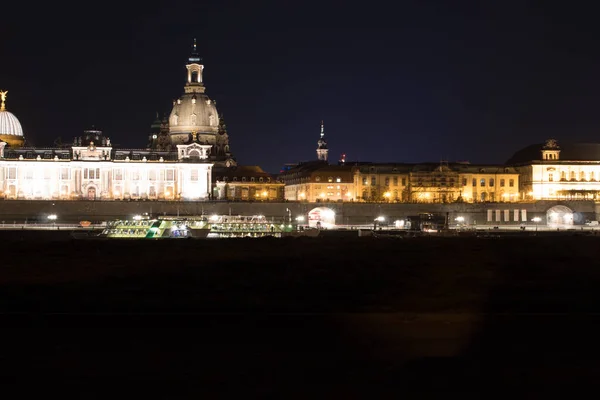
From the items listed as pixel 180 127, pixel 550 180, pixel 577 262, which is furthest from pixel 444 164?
pixel 577 262

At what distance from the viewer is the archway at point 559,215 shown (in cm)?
11850

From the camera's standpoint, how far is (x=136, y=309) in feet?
78.9

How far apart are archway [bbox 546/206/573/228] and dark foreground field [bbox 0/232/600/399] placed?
84354mm

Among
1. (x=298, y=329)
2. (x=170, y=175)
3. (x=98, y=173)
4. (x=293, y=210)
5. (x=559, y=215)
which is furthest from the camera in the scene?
(x=170, y=175)

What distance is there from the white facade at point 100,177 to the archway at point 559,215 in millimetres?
52220

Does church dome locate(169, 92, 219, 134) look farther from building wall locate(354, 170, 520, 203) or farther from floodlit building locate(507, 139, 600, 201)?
floodlit building locate(507, 139, 600, 201)

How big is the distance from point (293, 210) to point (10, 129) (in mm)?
52709

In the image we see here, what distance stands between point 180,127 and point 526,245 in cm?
9388

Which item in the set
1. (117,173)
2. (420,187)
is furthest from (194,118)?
(420,187)

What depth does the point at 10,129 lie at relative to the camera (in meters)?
132

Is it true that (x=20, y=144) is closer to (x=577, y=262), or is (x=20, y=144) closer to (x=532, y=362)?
(x=577, y=262)

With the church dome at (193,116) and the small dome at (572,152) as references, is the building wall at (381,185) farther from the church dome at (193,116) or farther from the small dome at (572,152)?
the church dome at (193,116)

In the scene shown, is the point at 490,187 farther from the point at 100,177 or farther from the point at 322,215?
the point at 100,177

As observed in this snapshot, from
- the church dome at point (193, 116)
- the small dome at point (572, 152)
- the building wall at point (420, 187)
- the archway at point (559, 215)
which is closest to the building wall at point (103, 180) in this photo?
the church dome at point (193, 116)
